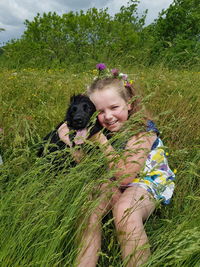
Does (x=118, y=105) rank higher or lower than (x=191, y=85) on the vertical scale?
higher

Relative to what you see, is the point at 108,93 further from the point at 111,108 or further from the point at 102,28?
the point at 102,28

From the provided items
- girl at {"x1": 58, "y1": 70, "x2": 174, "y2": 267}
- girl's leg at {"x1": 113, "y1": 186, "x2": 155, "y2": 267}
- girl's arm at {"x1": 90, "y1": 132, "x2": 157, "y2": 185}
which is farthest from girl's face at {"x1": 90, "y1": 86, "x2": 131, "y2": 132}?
girl's leg at {"x1": 113, "y1": 186, "x2": 155, "y2": 267}

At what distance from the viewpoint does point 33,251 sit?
104 cm

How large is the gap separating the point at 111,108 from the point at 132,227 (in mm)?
979

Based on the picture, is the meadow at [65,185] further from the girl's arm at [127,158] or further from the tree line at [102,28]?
the tree line at [102,28]

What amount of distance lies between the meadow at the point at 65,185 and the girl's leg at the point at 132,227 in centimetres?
6

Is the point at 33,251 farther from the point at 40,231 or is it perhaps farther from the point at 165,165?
the point at 165,165

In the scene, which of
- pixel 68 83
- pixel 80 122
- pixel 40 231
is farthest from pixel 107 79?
pixel 68 83

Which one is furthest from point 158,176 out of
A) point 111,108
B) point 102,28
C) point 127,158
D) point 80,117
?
point 102,28

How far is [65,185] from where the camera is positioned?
112cm

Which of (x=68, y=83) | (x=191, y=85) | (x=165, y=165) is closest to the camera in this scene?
(x=165, y=165)

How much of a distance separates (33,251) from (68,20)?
1800 centimetres

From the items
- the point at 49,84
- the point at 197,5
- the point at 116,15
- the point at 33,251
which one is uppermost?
the point at 116,15

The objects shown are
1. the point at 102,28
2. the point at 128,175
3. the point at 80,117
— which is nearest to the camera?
the point at 128,175
